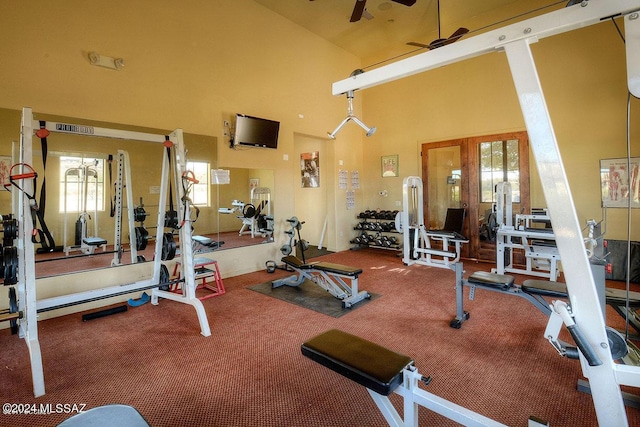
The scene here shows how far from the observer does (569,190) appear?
1.27 metres

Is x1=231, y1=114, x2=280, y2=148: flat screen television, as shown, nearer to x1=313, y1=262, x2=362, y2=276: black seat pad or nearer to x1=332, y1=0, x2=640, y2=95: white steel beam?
x1=313, y1=262, x2=362, y2=276: black seat pad

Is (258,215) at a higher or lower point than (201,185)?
lower

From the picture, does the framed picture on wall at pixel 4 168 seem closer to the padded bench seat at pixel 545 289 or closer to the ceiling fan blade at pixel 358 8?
the ceiling fan blade at pixel 358 8

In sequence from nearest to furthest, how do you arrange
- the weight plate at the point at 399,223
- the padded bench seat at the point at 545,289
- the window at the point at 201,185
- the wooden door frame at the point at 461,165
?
the padded bench seat at the point at 545,289
the window at the point at 201,185
the weight plate at the point at 399,223
the wooden door frame at the point at 461,165

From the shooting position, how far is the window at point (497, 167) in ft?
17.2

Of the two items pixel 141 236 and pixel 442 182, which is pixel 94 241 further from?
pixel 442 182

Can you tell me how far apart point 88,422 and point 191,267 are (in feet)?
6.68

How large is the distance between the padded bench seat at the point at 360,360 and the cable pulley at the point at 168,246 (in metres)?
2.29

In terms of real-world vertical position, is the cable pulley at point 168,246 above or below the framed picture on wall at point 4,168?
below

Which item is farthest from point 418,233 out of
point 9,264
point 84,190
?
point 9,264

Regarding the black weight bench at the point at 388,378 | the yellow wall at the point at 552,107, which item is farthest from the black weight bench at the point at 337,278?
the yellow wall at the point at 552,107

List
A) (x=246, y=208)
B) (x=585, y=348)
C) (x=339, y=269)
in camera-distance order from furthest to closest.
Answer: (x=246, y=208) → (x=339, y=269) → (x=585, y=348)

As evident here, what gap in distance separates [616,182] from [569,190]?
445 centimetres

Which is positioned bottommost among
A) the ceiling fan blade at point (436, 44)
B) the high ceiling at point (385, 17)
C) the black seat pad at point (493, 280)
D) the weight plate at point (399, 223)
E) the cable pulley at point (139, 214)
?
the black seat pad at point (493, 280)
